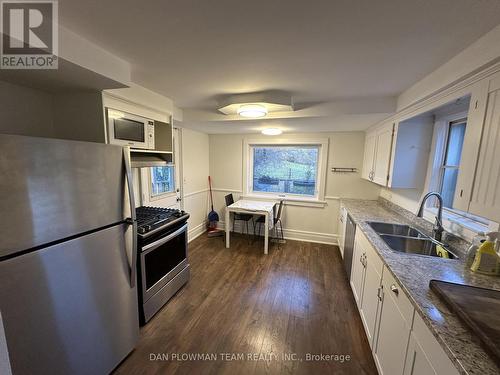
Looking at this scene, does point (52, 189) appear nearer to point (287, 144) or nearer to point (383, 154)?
point (383, 154)

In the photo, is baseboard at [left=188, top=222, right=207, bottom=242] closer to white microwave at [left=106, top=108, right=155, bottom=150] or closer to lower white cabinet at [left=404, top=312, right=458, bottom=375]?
white microwave at [left=106, top=108, right=155, bottom=150]

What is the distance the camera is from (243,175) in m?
4.30

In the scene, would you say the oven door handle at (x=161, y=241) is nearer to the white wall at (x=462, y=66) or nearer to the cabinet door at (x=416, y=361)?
the cabinet door at (x=416, y=361)

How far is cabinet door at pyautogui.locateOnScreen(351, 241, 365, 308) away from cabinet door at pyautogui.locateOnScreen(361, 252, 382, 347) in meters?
0.12

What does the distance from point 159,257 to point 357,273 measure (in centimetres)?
208

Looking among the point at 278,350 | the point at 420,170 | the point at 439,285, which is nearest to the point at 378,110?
the point at 420,170

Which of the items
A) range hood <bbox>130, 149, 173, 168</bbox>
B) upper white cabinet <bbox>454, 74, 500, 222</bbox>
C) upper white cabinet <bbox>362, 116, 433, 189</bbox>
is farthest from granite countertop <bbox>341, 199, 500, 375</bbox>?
range hood <bbox>130, 149, 173, 168</bbox>

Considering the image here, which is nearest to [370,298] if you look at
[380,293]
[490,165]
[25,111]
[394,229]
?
[380,293]

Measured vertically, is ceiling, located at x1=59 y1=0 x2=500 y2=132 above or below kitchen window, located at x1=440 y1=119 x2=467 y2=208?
above

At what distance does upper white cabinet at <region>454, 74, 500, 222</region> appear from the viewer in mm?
1104

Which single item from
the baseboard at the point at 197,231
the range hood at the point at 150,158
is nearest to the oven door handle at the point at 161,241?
the range hood at the point at 150,158

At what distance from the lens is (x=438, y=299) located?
1.04 metres

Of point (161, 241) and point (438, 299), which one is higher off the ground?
point (438, 299)

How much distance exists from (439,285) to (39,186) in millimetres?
2091
